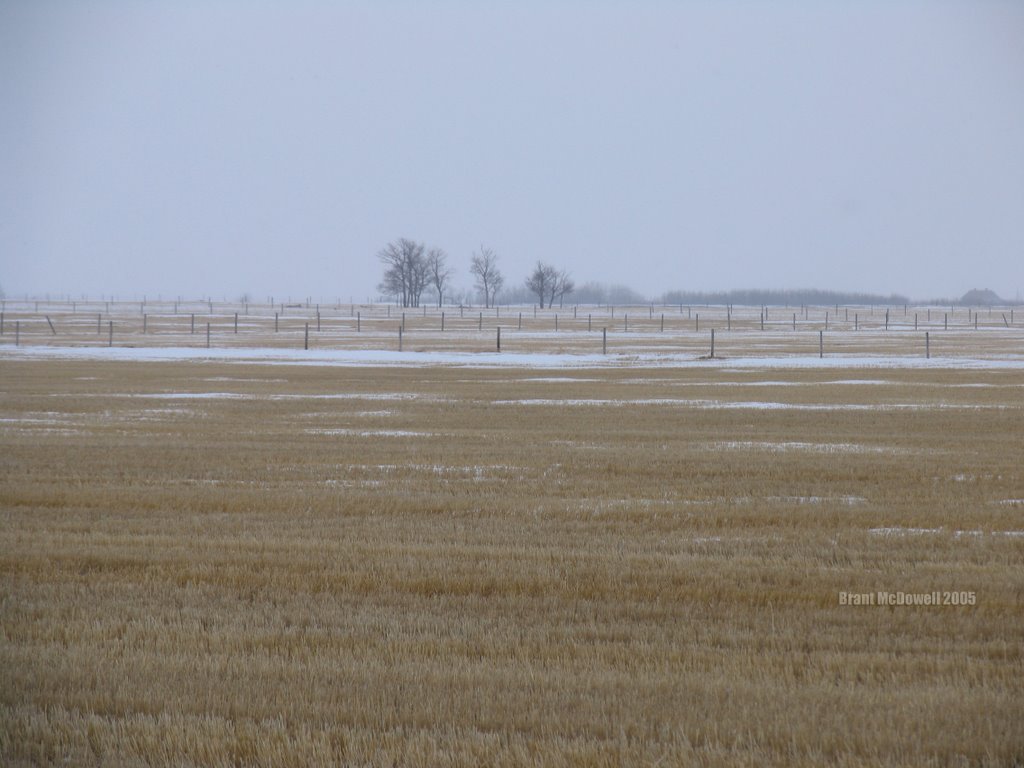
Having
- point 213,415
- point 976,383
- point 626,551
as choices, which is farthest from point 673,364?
point 626,551

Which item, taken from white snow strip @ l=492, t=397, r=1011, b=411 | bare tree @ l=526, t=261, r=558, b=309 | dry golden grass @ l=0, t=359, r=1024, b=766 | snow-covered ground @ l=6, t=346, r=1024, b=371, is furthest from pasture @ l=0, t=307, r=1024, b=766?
bare tree @ l=526, t=261, r=558, b=309

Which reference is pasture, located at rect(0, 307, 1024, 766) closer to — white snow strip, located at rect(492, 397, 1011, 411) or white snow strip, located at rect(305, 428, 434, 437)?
white snow strip, located at rect(305, 428, 434, 437)

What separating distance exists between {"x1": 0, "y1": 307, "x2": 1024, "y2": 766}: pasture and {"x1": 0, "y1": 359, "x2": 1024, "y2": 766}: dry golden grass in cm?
3

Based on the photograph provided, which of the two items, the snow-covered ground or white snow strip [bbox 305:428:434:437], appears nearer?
white snow strip [bbox 305:428:434:437]

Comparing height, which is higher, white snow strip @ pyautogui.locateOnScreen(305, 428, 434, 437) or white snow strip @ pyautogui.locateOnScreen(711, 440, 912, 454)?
white snow strip @ pyautogui.locateOnScreen(711, 440, 912, 454)

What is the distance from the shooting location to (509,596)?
7.99m

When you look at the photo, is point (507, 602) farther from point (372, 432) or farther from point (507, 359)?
point (507, 359)

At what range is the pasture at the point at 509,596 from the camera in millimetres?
5352

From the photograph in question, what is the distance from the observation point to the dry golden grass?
5.34 metres

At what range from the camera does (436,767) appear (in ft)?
16.3

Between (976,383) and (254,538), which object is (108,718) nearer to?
(254,538)

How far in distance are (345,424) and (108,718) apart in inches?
609

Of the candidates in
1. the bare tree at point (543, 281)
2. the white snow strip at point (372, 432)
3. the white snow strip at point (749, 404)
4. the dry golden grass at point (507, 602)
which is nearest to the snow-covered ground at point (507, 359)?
the white snow strip at point (749, 404)

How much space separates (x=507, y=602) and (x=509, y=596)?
0.17 meters
